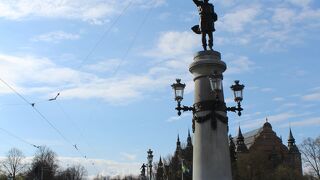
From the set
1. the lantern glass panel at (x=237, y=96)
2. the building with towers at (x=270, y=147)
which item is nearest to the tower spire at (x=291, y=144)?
the building with towers at (x=270, y=147)

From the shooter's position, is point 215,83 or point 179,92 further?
point 179,92

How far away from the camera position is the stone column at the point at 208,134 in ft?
38.8

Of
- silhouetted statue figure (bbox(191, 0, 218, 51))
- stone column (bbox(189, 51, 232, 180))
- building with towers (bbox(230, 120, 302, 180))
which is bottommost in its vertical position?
stone column (bbox(189, 51, 232, 180))

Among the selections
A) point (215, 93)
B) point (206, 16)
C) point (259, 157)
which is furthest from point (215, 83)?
point (259, 157)

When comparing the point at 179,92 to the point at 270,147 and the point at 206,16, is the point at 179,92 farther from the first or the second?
the point at 270,147

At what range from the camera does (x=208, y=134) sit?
476 inches

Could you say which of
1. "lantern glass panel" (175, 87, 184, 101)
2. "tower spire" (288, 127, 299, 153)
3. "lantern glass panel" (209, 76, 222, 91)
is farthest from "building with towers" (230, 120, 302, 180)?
"lantern glass panel" (209, 76, 222, 91)

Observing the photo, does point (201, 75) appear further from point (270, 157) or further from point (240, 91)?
point (270, 157)

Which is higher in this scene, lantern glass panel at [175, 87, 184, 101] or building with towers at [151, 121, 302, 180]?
building with towers at [151, 121, 302, 180]

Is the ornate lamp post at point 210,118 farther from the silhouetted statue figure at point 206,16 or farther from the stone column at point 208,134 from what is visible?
the silhouetted statue figure at point 206,16

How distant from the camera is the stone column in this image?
11820 millimetres

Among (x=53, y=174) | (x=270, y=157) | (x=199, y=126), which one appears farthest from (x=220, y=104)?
(x=53, y=174)

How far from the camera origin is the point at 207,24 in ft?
42.4

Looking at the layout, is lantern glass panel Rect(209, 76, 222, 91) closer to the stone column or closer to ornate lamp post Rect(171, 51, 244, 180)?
ornate lamp post Rect(171, 51, 244, 180)
